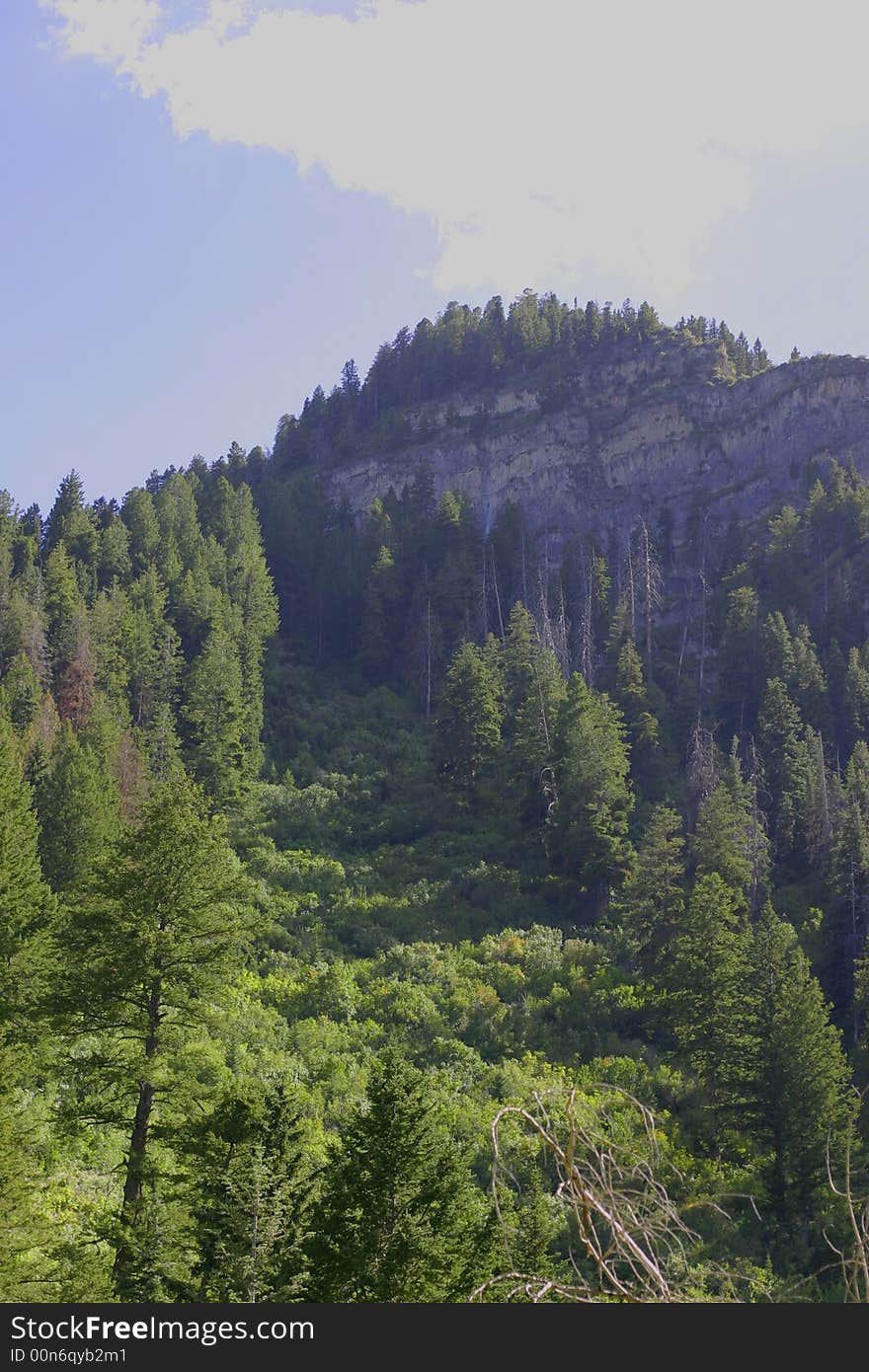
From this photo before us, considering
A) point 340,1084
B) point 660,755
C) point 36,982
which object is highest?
point 660,755

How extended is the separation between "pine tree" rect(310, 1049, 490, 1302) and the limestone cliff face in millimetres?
81194

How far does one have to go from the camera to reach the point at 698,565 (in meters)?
87.6

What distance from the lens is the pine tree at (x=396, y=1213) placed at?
14.8m

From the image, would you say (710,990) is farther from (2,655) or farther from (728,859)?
(2,655)

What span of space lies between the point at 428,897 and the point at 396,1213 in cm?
3224

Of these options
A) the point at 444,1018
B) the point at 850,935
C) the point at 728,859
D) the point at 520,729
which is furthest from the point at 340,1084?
the point at 520,729

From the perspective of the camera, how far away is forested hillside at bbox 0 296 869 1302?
1548 centimetres

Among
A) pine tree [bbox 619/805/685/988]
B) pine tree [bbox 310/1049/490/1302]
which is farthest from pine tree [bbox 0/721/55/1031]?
pine tree [bbox 619/805/685/988]

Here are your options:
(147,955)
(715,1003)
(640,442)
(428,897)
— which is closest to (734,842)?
(715,1003)

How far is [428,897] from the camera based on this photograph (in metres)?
47.6

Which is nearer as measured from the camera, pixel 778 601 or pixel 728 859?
pixel 728 859

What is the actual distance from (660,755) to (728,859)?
718 inches

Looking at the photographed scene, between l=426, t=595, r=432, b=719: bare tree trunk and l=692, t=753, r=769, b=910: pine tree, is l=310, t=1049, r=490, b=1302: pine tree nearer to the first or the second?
l=692, t=753, r=769, b=910: pine tree

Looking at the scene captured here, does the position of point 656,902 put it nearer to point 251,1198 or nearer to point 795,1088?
point 795,1088
